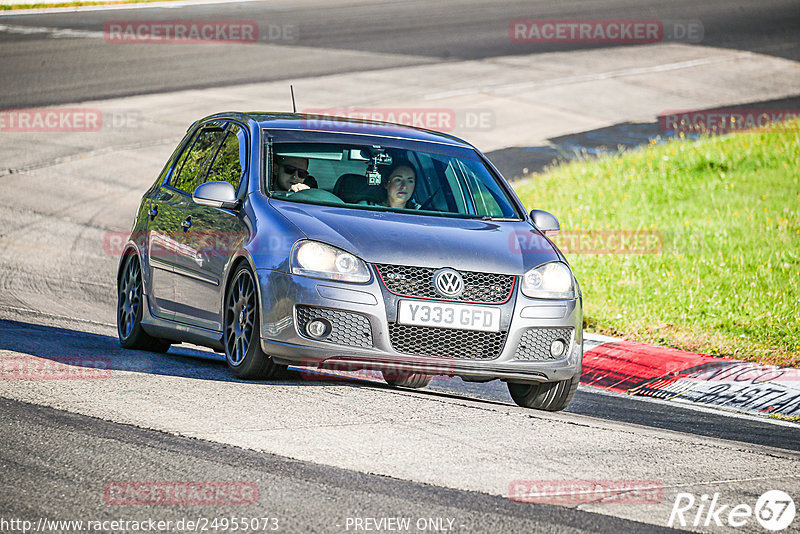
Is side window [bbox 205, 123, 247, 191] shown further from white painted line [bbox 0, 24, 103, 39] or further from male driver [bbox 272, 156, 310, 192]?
white painted line [bbox 0, 24, 103, 39]

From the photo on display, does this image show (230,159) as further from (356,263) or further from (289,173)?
(356,263)

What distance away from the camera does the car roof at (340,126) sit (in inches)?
335

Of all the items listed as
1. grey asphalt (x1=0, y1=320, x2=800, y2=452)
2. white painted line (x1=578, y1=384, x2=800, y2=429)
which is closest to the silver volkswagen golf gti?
grey asphalt (x1=0, y1=320, x2=800, y2=452)

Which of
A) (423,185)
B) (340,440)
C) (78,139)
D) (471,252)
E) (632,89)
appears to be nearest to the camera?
(340,440)

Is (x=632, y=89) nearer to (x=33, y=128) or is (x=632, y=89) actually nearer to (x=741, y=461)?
(x=33, y=128)

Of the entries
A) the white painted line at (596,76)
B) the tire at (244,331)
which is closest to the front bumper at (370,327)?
the tire at (244,331)

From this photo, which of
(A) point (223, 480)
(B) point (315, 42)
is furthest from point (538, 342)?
(B) point (315, 42)

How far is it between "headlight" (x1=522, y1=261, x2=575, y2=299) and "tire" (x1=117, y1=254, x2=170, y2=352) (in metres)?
3.09

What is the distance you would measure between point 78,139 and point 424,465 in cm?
1649

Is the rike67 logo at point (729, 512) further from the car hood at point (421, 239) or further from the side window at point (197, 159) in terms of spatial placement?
the side window at point (197, 159)

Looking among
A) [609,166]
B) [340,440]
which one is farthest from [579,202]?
[340,440]

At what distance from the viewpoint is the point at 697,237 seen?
14.7 metres

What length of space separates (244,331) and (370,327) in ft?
2.91

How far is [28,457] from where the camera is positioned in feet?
17.6
